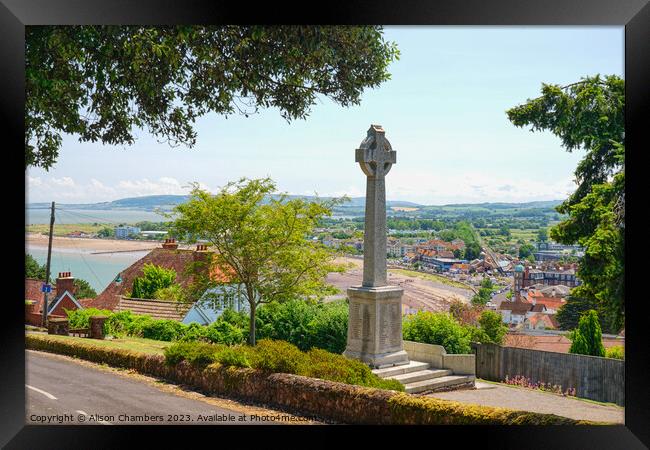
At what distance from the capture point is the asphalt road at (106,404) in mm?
7027

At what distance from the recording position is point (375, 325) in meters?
9.68

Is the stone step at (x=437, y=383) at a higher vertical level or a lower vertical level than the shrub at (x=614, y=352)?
lower

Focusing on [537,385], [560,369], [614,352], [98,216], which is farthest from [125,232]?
[614,352]

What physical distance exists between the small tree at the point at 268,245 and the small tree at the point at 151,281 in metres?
0.68

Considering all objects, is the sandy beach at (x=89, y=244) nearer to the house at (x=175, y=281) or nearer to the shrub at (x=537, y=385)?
the house at (x=175, y=281)

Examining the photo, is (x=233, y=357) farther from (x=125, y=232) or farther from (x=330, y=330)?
(x=330, y=330)

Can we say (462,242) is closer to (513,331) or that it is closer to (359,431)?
(513,331)

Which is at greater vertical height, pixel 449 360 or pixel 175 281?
pixel 175 281

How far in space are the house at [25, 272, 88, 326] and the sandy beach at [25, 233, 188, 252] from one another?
0.40 m

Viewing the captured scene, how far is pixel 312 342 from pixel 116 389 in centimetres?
421

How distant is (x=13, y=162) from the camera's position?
6.33 metres

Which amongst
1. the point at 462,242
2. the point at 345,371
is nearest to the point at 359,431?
the point at 345,371

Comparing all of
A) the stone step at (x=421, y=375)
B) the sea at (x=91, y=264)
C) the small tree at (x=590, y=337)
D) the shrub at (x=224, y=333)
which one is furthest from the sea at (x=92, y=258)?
the small tree at (x=590, y=337)
